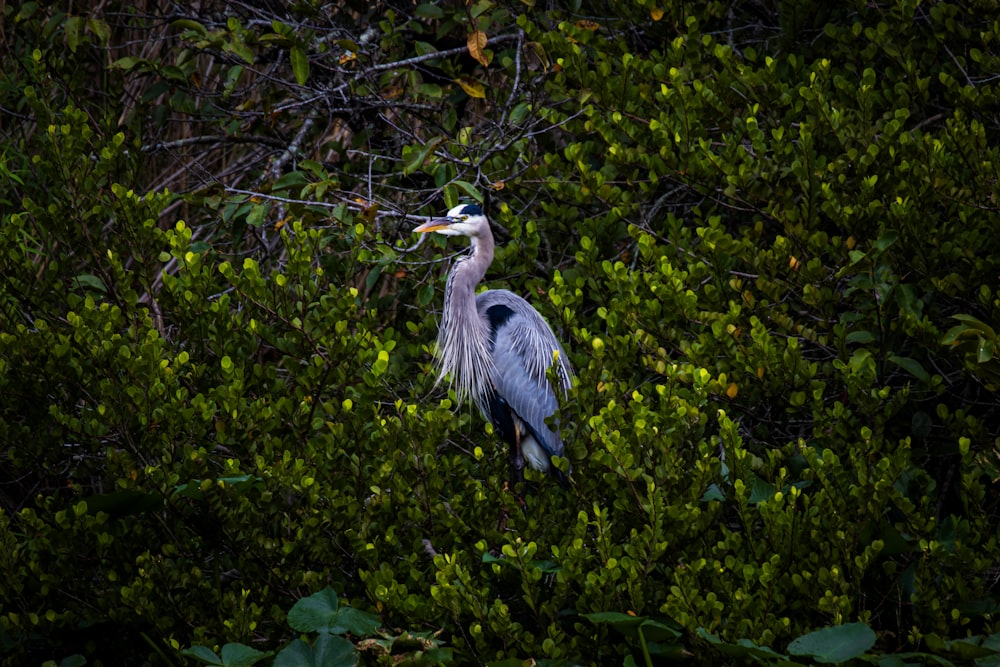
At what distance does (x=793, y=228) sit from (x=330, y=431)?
69.3 inches

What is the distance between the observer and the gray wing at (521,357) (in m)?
5.16

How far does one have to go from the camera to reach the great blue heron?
199 inches

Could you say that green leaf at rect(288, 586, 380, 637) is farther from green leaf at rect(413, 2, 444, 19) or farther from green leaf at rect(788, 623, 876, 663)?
green leaf at rect(413, 2, 444, 19)

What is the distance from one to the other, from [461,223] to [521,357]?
0.94 metres

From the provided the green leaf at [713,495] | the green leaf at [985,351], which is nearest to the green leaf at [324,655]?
the green leaf at [713,495]

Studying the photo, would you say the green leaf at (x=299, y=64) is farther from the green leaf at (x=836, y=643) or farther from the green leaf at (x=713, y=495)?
the green leaf at (x=836, y=643)

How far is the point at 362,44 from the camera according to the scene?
5082 mm

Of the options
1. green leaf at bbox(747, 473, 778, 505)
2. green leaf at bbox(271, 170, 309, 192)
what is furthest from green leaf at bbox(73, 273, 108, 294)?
green leaf at bbox(747, 473, 778, 505)

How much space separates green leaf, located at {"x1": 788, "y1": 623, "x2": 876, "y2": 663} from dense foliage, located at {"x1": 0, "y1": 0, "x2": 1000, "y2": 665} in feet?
0.04

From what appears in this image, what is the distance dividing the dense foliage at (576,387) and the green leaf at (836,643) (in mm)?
14

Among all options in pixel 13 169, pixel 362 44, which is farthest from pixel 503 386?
pixel 13 169

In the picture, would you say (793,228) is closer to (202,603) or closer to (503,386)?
(503,386)

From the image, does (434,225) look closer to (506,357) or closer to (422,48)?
(422,48)

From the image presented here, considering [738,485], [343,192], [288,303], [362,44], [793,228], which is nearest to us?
[738,485]
